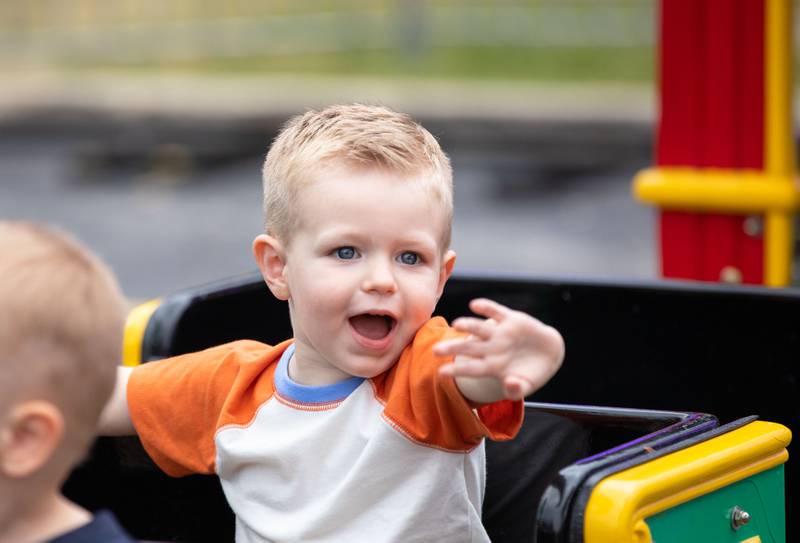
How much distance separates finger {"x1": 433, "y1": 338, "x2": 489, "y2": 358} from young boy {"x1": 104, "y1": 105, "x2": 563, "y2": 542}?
0.10 metres

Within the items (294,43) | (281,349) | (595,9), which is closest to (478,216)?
(595,9)

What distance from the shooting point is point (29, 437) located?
1417mm

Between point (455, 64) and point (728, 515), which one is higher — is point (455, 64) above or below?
below

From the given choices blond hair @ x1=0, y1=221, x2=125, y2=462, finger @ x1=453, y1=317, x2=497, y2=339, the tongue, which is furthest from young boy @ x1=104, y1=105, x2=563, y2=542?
blond hair @ x1=0, y1=221, x2=125, y2=462

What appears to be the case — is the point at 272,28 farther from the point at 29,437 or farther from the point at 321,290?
the point at 29,437

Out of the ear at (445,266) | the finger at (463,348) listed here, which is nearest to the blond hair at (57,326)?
the finger at (463,348)

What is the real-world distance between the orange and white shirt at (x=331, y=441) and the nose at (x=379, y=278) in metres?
0.08

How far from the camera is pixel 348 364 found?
190 cm

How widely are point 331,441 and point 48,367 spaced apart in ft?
1.93

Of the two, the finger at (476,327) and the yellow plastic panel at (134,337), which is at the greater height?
the finger at (476,327)

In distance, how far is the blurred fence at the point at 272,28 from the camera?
1138 centimetres

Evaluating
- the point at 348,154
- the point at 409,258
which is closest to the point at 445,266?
the point at 409,258

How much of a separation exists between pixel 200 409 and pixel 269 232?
0.91ft

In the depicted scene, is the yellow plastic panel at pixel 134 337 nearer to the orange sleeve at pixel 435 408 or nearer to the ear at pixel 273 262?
the ear at pixel 273 262
